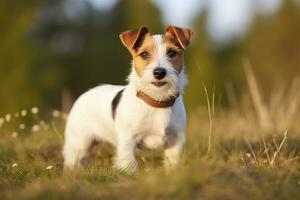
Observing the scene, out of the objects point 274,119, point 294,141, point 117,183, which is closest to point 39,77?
point 274,119

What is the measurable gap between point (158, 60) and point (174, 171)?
1.59 m

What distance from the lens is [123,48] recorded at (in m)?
28.5

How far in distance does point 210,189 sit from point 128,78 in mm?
2312

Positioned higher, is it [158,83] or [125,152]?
[158,83]

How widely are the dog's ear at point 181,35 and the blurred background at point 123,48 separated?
14.9m

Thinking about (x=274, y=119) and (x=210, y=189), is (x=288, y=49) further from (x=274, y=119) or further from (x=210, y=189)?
(x=210, y=189)

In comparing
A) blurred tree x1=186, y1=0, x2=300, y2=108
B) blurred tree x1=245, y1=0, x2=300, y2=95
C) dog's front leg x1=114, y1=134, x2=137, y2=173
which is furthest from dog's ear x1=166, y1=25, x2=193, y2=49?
blurred tree x1=245, y1=0, x2=300, y2=95

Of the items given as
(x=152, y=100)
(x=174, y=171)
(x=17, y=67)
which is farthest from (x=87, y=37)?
(x=174, y=171)

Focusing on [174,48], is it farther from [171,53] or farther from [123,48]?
[123,48]

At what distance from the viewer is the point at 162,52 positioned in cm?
603

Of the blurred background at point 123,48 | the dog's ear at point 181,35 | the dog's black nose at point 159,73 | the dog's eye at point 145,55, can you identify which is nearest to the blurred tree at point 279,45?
the blurred background at point 123,48

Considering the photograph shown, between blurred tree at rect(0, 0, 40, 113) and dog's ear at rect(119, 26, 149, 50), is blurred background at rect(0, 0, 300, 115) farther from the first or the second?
dog's ear at rect(119, 26, 149, 50)

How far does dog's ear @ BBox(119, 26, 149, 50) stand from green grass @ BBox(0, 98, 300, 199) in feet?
3.61

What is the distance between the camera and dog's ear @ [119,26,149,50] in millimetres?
6199
